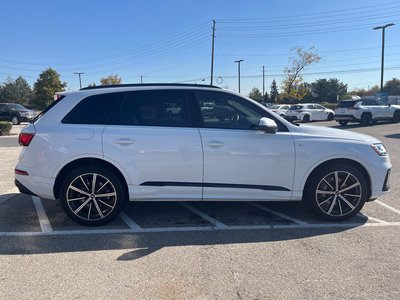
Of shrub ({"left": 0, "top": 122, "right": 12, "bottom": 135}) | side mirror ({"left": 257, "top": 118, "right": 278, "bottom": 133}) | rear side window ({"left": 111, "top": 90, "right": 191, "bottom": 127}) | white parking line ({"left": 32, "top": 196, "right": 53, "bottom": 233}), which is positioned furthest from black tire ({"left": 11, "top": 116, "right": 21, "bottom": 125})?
side mirror ({"left": 257, "top": 118, "right": 278, "bottom": 133})

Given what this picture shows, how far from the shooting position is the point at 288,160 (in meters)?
4.47

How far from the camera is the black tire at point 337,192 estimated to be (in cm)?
457

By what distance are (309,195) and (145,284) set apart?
252 cm

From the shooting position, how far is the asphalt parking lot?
3055 millimetres

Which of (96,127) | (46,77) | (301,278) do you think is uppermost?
(46,77)

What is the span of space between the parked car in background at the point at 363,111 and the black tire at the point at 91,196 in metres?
19.3

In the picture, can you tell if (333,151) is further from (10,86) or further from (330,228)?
(10,86)

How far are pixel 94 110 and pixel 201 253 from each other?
7.35 feet

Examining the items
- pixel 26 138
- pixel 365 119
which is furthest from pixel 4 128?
pixel 365 119

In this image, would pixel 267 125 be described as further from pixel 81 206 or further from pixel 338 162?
pixel 81 206

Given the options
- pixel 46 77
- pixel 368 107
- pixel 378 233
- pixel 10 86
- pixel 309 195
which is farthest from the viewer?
pixel 10 86

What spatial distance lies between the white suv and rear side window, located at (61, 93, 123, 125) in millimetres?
13

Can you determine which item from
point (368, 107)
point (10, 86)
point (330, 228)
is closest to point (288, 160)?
point (330, 228)

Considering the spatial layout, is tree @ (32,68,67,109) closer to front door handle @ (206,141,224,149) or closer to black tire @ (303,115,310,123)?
black tire @ (303,115,310,123)
